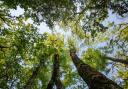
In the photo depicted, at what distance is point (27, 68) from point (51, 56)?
486 cm

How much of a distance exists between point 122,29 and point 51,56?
1081 centimetres

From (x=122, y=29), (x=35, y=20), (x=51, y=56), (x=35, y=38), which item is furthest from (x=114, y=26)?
(x=51, y=56)

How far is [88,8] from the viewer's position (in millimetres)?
9859

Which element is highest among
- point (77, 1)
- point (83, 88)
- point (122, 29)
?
point (77, 1)

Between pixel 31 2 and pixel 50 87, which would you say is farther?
pixel 50 87

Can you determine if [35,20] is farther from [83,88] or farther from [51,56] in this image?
[51,56]

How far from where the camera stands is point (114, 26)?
1630 centimetres

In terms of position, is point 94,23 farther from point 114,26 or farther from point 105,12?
point 114,26

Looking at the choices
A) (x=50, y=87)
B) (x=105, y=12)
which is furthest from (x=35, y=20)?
(x=50, y=87)

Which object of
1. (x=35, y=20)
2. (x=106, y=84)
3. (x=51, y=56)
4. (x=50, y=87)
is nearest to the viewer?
(x=106, y=84)

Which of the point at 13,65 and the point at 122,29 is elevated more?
the point at 122,29

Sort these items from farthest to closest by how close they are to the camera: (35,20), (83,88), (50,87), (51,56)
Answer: (51,56) < (83,88) < (50,87) < (35,20)

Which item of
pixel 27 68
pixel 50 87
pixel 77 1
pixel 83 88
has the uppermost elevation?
pixel 77 1

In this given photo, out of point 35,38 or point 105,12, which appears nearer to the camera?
point 105,12
